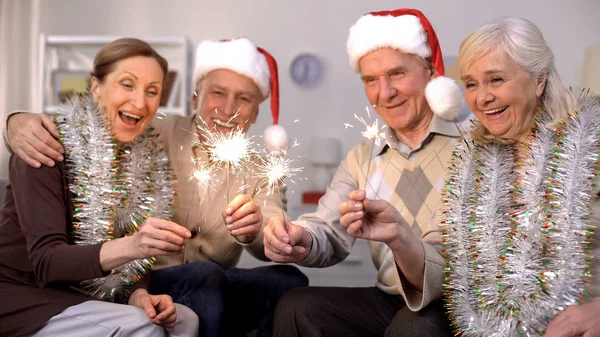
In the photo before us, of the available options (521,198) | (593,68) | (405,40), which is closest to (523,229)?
(521,198)

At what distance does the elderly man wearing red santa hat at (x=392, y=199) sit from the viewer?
64.9 inches

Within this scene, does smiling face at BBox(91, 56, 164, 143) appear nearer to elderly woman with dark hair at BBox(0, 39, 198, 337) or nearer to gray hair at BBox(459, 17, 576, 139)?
elderly woman with dark hair at BBox(0, 39, 198, 337)

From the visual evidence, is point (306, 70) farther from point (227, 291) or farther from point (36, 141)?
point (36, 141)

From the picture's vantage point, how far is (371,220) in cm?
154

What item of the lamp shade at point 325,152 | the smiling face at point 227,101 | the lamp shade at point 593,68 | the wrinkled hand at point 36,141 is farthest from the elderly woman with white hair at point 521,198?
the lamp shade at point 325,152

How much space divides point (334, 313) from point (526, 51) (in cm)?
85

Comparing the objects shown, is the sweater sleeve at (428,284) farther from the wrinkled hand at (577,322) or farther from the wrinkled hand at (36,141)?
the wrinkled hand at (36,141)

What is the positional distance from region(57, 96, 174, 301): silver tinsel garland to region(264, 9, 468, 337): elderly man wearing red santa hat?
44 cm

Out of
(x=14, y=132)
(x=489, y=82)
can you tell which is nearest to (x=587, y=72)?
(x=489, y=82)

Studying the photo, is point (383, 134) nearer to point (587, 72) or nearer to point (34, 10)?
point (587, 72)

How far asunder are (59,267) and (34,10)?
9.94ft

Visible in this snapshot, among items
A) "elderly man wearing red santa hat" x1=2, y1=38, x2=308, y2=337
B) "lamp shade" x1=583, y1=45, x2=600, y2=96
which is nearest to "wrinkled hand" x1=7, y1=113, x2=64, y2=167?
"elderly man wearing red santa hat" x1=2, y1=38, x2=308, y2=337

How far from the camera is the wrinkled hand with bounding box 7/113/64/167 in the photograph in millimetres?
1756

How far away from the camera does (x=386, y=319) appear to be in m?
1.88
